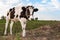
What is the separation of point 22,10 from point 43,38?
252cm

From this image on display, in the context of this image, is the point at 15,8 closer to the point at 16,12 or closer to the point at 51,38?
the point at 16,12

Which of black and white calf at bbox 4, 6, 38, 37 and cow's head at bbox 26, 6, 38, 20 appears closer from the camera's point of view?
cow's head at bbox 26, 6, 38, 20

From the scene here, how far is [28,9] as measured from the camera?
53.0ft

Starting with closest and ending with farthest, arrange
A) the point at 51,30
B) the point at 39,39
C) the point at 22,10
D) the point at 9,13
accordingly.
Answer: the point at 39,39
the point at 22,10
the point at 9,13
the point at 51,30

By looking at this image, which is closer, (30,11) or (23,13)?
(30,11)

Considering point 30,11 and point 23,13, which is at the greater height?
point 30,11

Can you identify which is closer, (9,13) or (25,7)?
(25,7)

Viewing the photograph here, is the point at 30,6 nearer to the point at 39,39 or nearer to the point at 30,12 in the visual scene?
the point at 30,12

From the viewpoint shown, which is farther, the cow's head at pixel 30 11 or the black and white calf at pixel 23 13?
the black and white calf at pixel 23 13

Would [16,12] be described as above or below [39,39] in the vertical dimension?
above

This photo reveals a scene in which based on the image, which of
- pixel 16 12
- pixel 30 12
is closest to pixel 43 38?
pixel 30 12

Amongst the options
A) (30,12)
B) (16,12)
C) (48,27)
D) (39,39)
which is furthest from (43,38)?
(48,27)

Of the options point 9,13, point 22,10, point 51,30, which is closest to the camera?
point 22,10

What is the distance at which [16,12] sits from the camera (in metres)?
17.4
